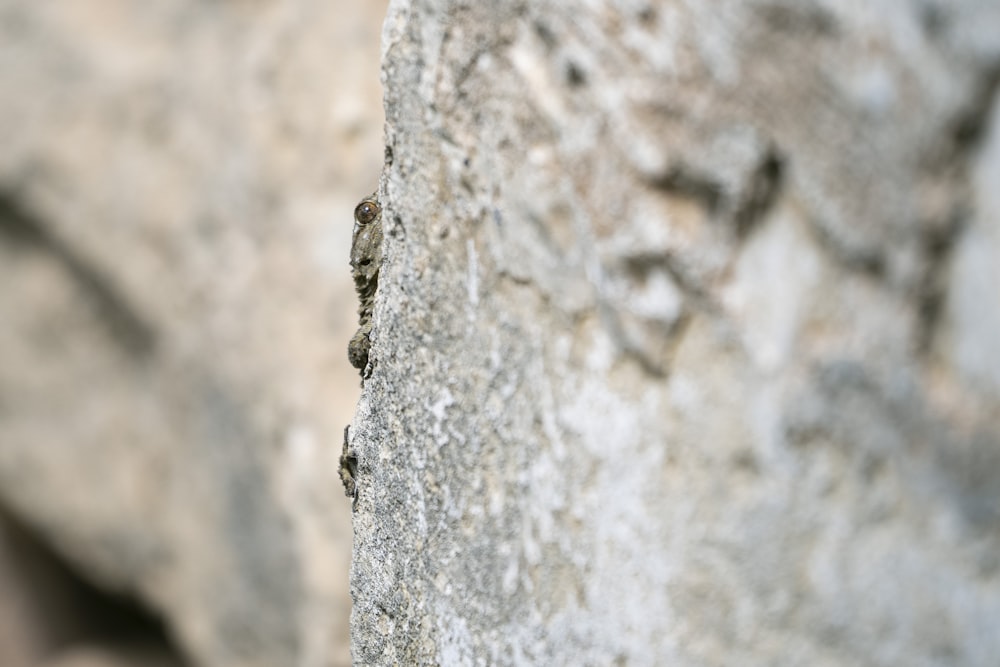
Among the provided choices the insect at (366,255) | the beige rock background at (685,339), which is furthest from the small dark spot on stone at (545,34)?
the insect at (366,255)

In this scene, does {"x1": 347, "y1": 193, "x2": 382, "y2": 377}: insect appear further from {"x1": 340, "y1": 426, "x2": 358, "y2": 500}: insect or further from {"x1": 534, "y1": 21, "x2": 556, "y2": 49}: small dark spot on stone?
{"x1": 534, "y1": 21, "x2": 556, "y2": 49}: small dark spot on stone

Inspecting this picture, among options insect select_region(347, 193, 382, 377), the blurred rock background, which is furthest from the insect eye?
the blurred rock background

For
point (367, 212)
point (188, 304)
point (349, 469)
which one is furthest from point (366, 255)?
point (188, 304)

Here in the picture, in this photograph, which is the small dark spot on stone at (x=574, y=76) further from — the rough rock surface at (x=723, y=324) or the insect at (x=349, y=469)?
the insect at (x=349, y=469)

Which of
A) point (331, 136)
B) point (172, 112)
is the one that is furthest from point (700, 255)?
point (172, 112)

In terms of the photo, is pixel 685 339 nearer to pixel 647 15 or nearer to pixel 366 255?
pixel 647 15

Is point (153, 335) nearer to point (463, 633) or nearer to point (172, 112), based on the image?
point (172, 112)
